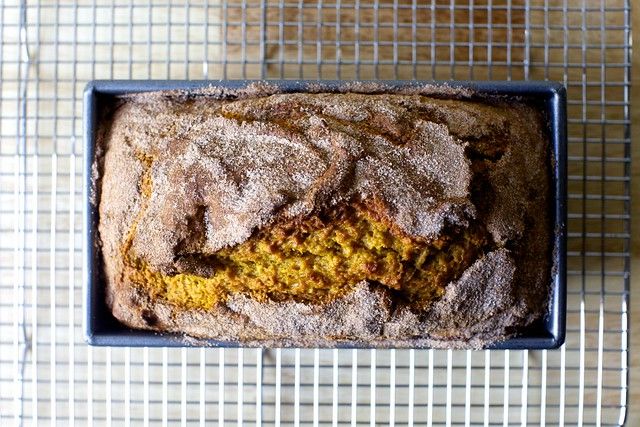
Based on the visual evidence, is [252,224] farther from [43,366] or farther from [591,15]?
[591,15]

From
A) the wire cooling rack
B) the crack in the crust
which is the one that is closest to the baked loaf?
the crack in the crust

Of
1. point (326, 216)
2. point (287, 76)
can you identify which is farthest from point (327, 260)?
point (287, 76)

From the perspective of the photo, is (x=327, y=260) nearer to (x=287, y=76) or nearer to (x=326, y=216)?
(x=326, y=216)

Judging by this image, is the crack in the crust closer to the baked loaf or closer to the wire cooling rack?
the baked loaf

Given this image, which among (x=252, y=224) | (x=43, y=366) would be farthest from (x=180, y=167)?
(x=43, y=366)

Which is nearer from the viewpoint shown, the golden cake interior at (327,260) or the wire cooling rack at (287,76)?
the golden cake interior at (327,260)

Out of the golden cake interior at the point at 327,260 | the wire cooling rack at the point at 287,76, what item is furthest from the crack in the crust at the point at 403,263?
the wire cooling rack at the point at 287,76

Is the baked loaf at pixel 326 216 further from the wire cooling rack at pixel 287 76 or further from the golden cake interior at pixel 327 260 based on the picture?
the wire cooling rack at pixel 287 76
